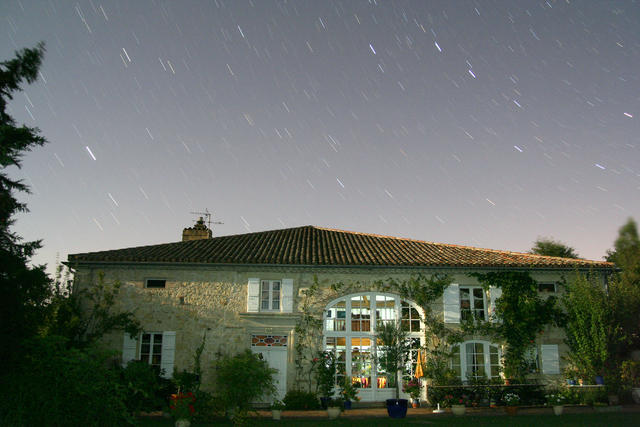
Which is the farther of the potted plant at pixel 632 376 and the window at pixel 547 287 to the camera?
the window at pixel 547 287

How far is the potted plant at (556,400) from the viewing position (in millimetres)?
14570

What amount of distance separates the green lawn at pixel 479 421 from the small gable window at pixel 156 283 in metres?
5.24

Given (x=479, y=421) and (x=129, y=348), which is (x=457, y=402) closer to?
(x=479, y=421)

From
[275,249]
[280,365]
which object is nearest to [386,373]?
[280,365]

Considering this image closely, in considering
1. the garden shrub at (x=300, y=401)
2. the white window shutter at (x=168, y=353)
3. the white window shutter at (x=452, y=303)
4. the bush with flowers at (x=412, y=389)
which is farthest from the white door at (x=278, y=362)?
the white window shutter at (x=452, y=303)

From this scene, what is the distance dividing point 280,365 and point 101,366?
8.64 meters

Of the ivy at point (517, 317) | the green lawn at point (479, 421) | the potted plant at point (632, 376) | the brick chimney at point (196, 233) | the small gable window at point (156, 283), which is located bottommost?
the green lawn at point (479, 421)

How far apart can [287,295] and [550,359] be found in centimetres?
914

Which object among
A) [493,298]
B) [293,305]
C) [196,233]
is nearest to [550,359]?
[493,298]

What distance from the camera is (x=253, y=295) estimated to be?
17344mm

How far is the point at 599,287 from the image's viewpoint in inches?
671

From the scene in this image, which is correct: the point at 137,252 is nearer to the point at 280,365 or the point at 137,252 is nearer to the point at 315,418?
the point at 280,365

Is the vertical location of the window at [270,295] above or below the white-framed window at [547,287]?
below

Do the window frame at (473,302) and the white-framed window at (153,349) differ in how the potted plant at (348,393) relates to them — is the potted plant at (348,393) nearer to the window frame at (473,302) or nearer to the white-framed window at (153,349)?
the window frame at (473,302)
